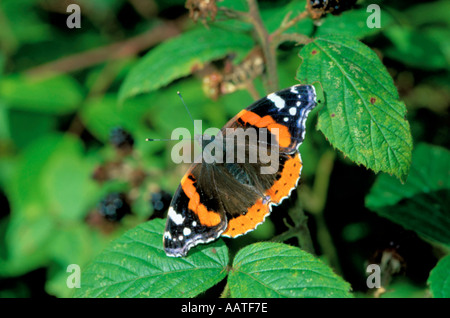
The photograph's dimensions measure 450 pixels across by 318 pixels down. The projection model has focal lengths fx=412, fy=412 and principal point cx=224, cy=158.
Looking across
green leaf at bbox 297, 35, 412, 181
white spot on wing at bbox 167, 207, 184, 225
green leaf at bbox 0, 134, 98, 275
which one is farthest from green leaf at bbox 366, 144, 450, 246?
green leaf at bbox 0, 134, 98, 275

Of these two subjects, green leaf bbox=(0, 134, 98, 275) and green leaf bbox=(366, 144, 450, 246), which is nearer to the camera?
green leaf bbox=(366, 144, 450, 246)

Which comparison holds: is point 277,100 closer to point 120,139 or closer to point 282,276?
point 282,276

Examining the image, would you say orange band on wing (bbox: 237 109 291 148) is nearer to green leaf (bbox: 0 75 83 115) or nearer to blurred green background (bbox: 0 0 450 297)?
blurred green background (bbox: 0 0 450 297)

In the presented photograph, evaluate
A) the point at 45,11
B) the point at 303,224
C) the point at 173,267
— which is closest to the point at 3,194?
the point at 45,11

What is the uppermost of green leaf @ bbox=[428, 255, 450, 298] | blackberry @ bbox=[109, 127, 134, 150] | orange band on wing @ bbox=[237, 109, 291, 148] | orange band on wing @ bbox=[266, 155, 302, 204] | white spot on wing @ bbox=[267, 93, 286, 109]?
white spot on wing @ bbox=[267, 93, 286, 109]

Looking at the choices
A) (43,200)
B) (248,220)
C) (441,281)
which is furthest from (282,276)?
(43,200)

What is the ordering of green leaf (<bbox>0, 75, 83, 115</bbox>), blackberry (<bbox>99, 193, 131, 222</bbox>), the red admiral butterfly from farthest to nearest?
1. green leaf (<bbox>0, 75, 83, 115</bbox>)
2. blackberry (<bbox>99, 193, 131, 222</bbox>)
3. the red admiral butterfly
